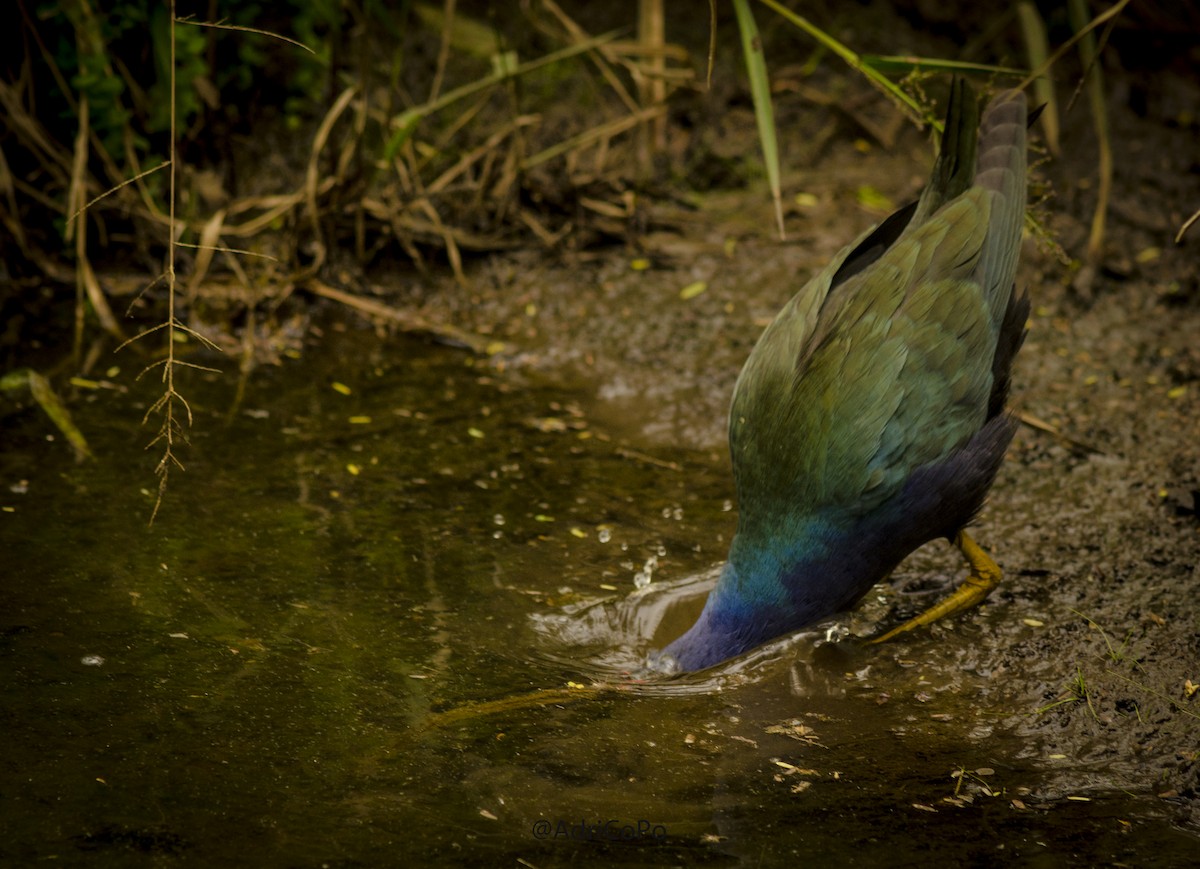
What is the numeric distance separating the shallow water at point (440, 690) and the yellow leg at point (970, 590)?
15 cm

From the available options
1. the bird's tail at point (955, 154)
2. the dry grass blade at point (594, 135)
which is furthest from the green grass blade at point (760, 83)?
the dry grass blade at point (594, 135)

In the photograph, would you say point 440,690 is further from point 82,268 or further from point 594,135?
point 594,135

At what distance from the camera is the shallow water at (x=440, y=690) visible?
86.4 inches

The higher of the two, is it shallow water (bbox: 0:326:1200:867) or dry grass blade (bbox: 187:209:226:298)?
dry grass blade (bbox: 187:209:226:298)

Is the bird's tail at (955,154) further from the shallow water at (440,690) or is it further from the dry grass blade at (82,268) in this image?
the dry grass blade at (82,268)

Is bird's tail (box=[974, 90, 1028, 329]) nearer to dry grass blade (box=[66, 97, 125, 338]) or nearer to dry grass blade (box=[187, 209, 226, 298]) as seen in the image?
dry grass blade (box=[187, 209, 226, 298])

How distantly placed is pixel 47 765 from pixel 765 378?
1801 millimetres

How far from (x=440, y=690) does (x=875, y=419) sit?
117cm

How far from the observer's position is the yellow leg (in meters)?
3.09

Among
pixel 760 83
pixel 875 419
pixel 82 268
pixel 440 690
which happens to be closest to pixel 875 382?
pixel 875 419

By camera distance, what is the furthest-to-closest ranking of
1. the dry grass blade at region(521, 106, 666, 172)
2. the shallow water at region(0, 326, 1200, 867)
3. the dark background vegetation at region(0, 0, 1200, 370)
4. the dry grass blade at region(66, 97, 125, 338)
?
the dry grass blade at region(521, 106, 666, 172), the dark background vegetation at region(0, 0, 1200, 370), the dry grass blade at region(66, 97, 125, 338), the shallow water at region(0, 326, 1200, 867)

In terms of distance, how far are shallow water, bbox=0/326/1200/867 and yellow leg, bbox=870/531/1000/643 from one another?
149 mm

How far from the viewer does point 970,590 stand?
10.2 feet

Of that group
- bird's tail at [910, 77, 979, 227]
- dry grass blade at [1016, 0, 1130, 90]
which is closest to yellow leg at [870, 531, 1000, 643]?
bird's tail at [910, 77, 979, 227]
